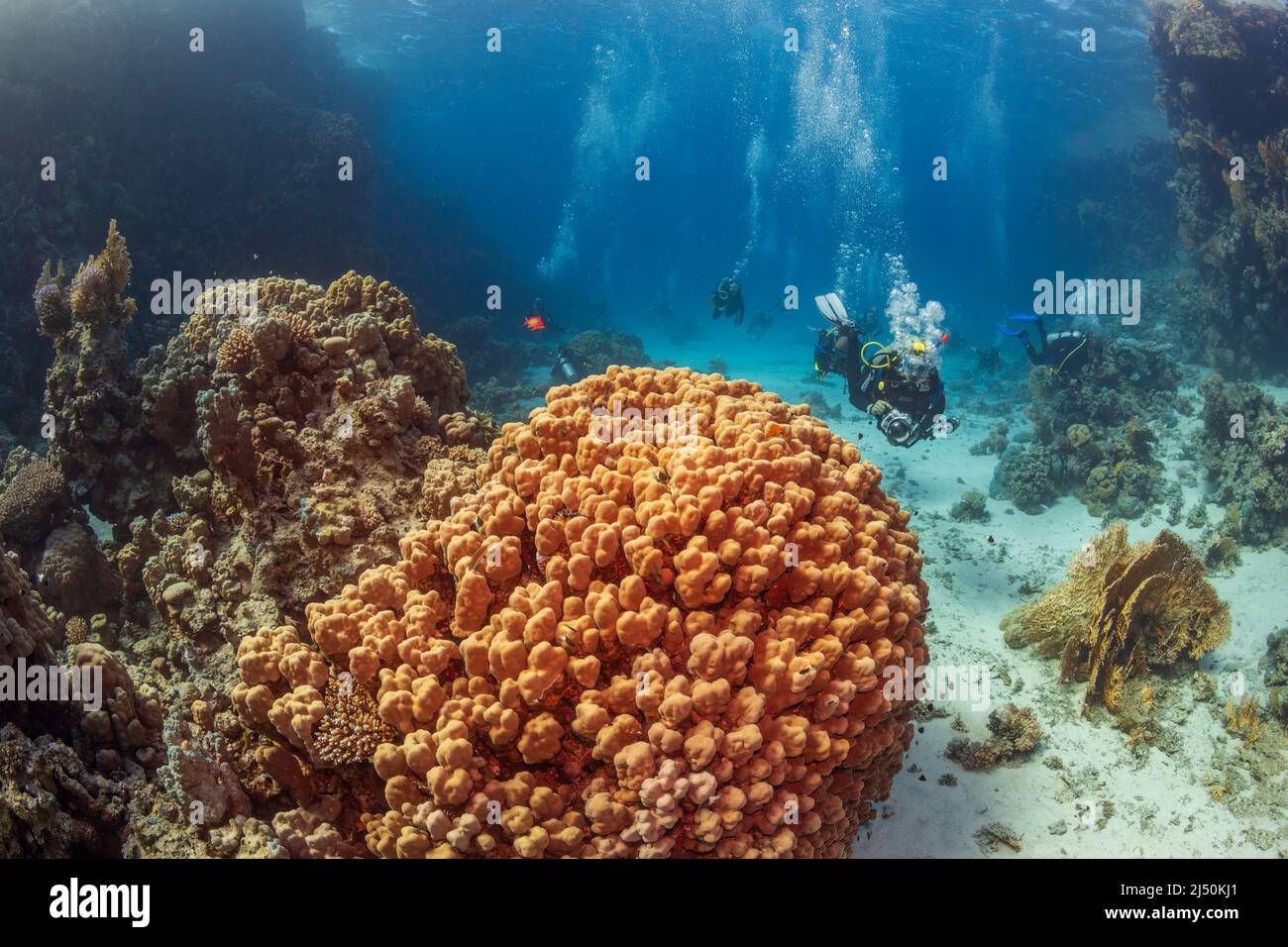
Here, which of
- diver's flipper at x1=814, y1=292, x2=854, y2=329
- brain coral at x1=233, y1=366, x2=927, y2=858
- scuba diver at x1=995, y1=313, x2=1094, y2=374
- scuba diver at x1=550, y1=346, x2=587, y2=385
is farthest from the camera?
scuba diver at x1=550, y1=346, x2=587, y2=385

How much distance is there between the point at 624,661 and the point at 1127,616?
215 inches

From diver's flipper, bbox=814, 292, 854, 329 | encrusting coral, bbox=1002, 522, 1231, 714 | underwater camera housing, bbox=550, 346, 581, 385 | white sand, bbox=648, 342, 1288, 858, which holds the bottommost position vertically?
white sand, bbox=648, 342, 1288, 858

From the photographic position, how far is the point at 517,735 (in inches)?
123

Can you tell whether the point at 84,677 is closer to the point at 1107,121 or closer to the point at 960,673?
the point at 960,673

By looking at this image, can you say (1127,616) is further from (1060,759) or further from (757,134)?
(757,134)

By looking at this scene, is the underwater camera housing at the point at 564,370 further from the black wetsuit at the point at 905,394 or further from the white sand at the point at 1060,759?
the white sand at the point at 1060,759

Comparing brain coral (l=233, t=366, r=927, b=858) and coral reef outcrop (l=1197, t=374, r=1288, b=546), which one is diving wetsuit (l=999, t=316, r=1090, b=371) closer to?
coral reef outcrop (l=1197, t=374, r=1288, b=546)

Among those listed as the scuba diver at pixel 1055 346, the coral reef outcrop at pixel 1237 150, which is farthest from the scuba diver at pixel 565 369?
the coral reef outcrop at pixel 1237 150

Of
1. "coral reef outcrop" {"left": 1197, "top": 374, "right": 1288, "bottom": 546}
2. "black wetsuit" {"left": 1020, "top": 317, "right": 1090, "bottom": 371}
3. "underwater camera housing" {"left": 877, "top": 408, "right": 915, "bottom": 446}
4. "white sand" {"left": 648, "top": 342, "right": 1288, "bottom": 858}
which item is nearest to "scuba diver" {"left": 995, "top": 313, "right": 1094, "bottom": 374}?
"black wetsuit" {"left": 1020, "top": 317, "right": 1090, "bottom": 371}

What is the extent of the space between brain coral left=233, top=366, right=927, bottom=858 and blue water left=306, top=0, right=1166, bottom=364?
93.9ft

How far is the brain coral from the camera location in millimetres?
3014

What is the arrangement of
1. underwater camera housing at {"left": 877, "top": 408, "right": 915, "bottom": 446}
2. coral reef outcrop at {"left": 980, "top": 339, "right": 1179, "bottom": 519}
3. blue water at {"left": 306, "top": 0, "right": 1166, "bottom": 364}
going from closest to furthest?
underwater camera housing at {"left": 877, "top": 408, "right": 915, "bottom": 446}
coral reef outcrop at {"left": 980, "top": 339, "right": 1179, "bottom": 519}
blue water at {"left": 306, "top": 0, "right": 1166, "bottom": 364}

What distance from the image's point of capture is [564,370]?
17.2 m
